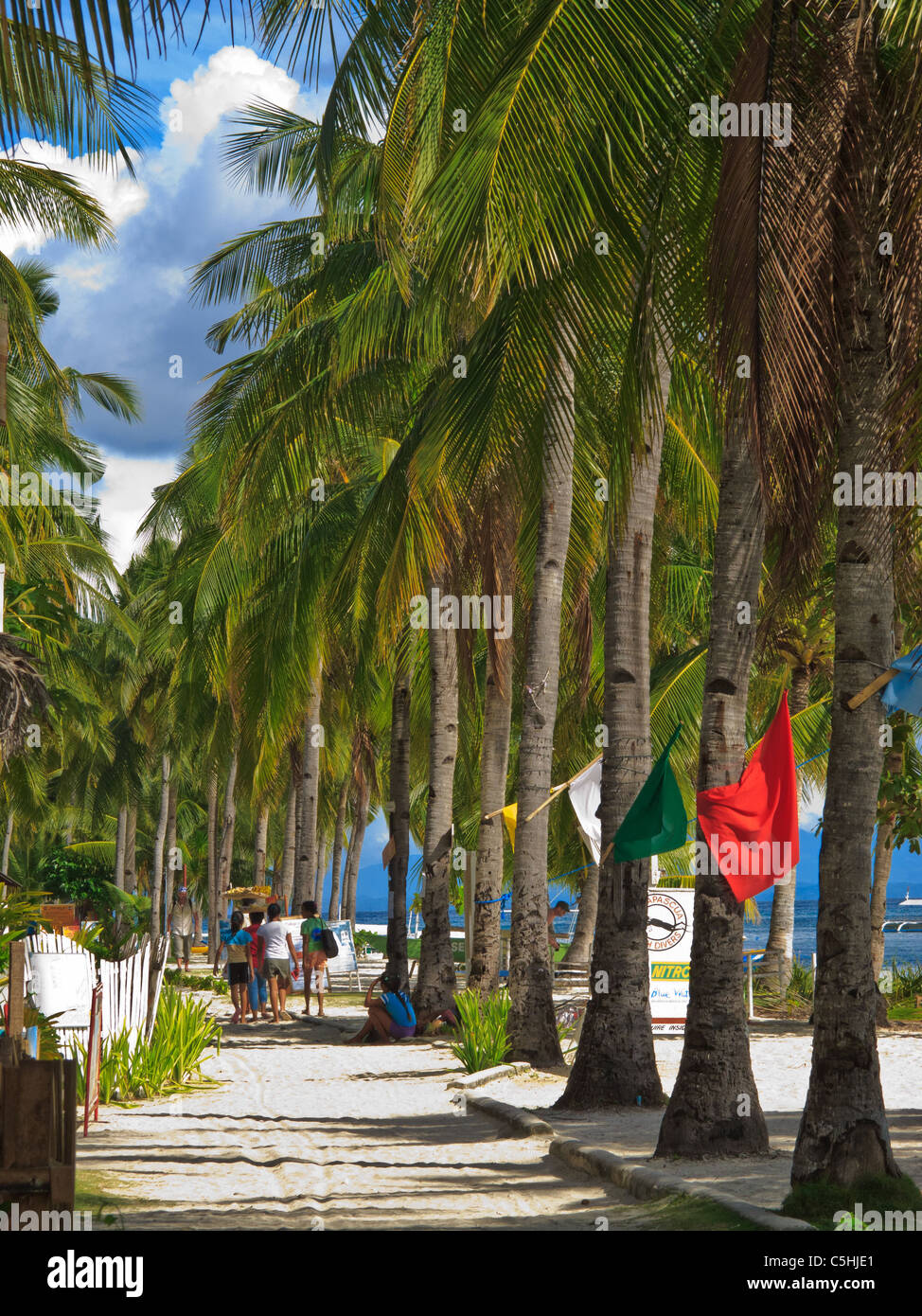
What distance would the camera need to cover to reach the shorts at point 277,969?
20.0m

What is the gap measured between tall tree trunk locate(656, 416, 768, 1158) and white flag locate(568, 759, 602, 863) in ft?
17.8

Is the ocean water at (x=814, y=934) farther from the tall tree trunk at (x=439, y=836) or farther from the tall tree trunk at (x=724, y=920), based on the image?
the tall tree trunk at (x=724, y=920)

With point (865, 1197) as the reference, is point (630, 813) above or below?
above

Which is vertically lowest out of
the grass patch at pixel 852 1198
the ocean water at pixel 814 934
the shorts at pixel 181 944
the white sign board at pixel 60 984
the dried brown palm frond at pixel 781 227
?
the ocean water at pixel 814 934

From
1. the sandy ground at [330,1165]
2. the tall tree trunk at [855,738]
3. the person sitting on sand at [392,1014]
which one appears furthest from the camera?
the person sitting on sand at [392,1014]

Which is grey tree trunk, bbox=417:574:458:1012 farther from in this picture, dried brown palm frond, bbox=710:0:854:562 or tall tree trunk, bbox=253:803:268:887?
tall tree trunk, bbox=253:803:268:887

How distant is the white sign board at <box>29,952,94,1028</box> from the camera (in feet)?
33.4

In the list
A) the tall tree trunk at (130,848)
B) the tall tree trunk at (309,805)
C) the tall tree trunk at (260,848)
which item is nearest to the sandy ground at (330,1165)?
the tall tree trunk at (309,805)

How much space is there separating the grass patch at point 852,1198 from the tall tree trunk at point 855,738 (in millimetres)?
85

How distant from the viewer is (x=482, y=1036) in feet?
44.3

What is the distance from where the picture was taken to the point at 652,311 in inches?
336

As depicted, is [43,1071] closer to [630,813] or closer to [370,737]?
[630,813]
